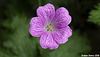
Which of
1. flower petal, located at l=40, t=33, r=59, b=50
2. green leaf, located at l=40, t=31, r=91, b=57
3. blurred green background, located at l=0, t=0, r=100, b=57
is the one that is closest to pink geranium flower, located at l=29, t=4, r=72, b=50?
flower petal, located at l=40, t=33, r=59, b=50

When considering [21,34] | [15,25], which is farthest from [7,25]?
[21,34]

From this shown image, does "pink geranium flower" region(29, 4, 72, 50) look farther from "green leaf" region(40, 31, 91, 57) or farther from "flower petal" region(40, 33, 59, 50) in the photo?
"green leaf" region(40, 31, 91, 57)

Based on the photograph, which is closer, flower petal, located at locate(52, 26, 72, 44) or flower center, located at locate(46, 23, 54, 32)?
flower petal, located at locate(52, 26, 72, 44)

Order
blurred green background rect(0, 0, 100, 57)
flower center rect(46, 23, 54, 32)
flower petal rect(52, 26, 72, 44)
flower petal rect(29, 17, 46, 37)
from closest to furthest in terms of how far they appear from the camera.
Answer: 1. flower petal rect(29, 17, 46, 37)
2. flower petal rect(52, 26, 72, 44)
3. flower center rect(46, 23, 54, 32)
4. blurred green background rect(0, 0, 100, 57)

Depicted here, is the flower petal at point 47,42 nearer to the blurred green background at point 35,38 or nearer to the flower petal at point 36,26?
the flower petal at point 36,26

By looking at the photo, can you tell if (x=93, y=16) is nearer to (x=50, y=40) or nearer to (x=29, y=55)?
(x=50, y=40)

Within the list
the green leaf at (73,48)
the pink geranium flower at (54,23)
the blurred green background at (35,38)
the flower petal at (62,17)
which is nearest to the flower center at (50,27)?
the pink geranium flower at (54,23)
